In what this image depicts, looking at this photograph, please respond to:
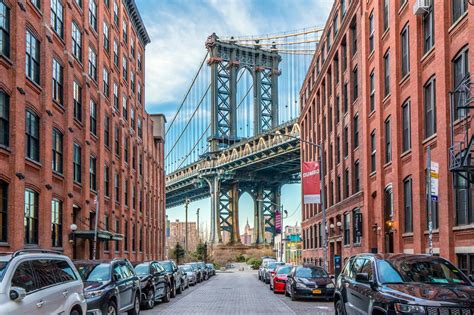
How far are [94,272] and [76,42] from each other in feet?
63.1

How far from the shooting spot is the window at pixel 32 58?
23.8m

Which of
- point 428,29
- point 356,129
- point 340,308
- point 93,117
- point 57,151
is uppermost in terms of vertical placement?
point 428,29

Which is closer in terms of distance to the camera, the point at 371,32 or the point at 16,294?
the point at 16,294

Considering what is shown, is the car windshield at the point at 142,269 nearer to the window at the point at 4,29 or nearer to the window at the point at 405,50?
the window at the point at 4,29

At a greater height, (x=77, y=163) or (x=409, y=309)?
(x=77, y=163)

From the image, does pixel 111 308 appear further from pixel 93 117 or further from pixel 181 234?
pixel 181 234

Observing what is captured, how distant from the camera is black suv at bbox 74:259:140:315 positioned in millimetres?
13594

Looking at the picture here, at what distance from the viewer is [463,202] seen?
19531 mm

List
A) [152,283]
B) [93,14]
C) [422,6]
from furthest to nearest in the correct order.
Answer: [93,14] → [422,6] → [152,283]

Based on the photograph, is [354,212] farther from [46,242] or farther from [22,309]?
[22,309]

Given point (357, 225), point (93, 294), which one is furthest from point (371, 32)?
point (93, 294)

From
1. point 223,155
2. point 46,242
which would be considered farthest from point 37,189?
point 223,155

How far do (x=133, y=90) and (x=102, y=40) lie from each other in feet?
41.5

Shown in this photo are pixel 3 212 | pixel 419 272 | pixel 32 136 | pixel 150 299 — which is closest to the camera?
pixel 419 272
